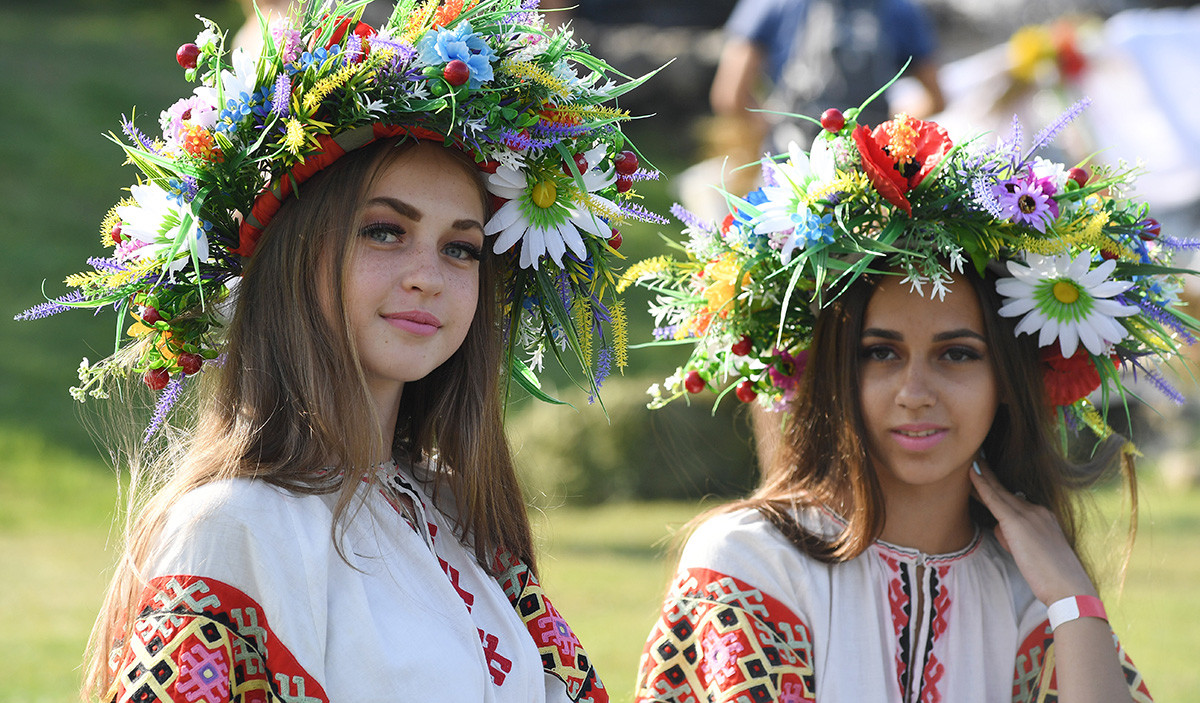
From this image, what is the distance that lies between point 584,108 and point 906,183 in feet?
2.82

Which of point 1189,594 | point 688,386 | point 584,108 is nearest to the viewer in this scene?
A: point 584,108

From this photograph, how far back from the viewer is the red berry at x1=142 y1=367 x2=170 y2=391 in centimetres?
287

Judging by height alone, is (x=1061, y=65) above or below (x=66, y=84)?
below

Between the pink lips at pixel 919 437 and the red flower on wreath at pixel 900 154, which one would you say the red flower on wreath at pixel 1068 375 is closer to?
the pink lips at pixel 919 437

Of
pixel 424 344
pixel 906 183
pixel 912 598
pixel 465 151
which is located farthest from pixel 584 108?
pixel 912 598

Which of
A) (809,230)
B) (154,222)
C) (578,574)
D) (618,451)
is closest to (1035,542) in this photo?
(809,230)

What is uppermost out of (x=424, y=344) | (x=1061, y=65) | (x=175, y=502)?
(x=1061, y=65)

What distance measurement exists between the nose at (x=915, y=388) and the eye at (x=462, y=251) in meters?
1.12

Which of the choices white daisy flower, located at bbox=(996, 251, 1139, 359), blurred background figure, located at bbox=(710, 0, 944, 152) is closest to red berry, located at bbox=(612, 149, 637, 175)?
white daisy flower, located at bbox=(996, 251, 1139, 359)

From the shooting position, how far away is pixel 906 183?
3.27 meters

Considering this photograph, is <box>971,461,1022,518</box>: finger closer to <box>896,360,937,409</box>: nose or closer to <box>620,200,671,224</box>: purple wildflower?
<box>896,360,937,409</box>: nose

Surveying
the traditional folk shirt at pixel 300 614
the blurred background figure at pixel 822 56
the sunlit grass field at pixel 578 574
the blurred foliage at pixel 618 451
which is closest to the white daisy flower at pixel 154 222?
the traditional folk shirt at pixel 300 614

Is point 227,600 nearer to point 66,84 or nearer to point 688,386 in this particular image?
point 688,386

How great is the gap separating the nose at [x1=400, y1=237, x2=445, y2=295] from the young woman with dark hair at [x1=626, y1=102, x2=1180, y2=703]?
0.90 m
